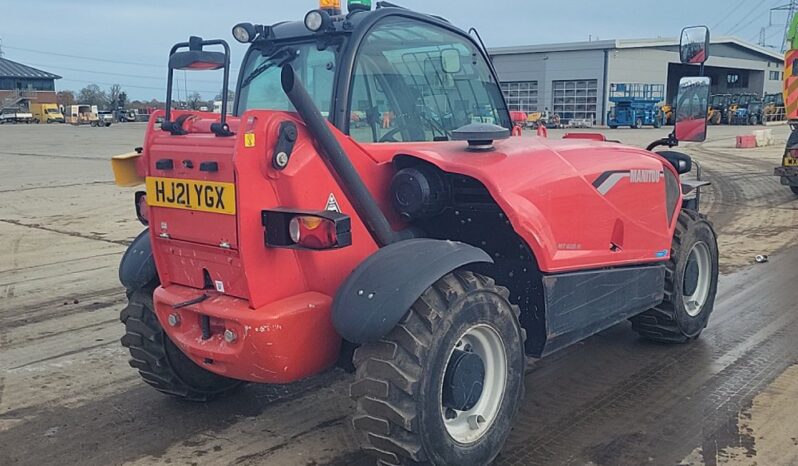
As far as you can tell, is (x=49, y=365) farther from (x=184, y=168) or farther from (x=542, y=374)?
(x=542, y=374)

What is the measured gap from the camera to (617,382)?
4551 millimetres

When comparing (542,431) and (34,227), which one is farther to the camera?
(34,227)

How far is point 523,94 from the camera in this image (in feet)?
181

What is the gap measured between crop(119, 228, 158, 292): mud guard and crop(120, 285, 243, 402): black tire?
0.09 m

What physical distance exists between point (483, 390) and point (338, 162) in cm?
127

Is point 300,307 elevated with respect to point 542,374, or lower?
elevated

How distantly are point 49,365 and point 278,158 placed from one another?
2940 millimetres

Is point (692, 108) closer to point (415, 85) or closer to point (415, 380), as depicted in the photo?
point (415, 85)

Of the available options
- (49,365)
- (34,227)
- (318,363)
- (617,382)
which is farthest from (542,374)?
(34,227)

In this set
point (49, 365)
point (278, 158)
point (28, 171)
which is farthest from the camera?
point (28, 171)

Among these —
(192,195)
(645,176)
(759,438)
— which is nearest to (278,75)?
(192,195)

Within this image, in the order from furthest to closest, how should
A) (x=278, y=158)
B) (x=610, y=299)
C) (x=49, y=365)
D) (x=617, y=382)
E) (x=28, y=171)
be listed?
1. (x=28, y=171)
2. (x=49, y=365)
3. (x=617, y=382)
4. (x=610, y=299)
5. (x=278, y=158)

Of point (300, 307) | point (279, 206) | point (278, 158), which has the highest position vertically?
point (278, 158)

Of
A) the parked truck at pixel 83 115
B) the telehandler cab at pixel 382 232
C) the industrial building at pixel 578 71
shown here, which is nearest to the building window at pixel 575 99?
the industrial building at pixel 578 71
